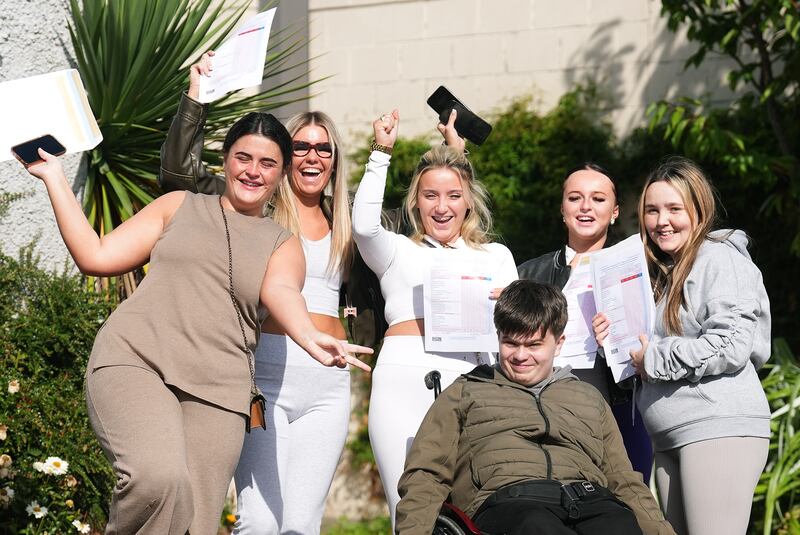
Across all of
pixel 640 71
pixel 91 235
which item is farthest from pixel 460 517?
pixel 640 71

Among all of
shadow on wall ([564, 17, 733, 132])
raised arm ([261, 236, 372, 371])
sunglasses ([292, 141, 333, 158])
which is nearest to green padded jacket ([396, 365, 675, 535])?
raised arm ([261, 236, 372, 371])

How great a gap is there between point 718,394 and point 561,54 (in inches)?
174

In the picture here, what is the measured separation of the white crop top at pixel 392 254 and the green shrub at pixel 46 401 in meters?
1.86

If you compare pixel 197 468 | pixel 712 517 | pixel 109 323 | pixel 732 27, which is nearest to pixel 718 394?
pixel 712 517

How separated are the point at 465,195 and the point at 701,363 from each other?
1.16 metres

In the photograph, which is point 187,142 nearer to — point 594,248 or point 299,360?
point 299,360

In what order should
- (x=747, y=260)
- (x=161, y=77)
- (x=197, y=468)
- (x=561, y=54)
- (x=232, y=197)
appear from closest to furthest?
(x=197, y=468), (x=232, y=197), (x=747, y=260), (x=161, y=77), (x=561, y=54)

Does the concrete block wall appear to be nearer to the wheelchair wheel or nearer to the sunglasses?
the sunglasses

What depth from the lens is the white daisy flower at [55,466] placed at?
4.76 meters

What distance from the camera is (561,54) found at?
7.68m

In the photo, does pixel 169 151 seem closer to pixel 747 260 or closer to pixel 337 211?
pixel 337 211

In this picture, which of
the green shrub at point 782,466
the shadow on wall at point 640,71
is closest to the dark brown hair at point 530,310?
the green shrub at point 782,466

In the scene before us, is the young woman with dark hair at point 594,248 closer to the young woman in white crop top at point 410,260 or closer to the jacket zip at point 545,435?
the young woman in white crop top at point 410,260

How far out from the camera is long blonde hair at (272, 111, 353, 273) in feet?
13.5
